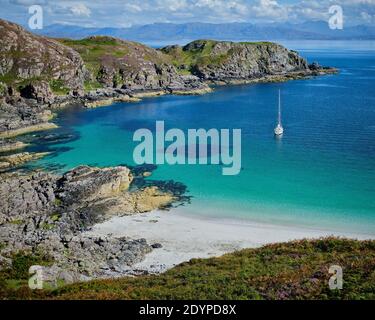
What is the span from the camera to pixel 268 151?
79.7m

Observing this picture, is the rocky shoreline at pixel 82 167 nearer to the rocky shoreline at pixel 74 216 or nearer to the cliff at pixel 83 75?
the rocky shoreline at pixel 74 216

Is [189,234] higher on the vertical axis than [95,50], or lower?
lower

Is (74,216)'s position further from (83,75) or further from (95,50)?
(95,50)

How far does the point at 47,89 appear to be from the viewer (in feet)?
412

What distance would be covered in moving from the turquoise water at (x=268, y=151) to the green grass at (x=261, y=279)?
49.1ft

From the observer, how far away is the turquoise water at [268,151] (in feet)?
175

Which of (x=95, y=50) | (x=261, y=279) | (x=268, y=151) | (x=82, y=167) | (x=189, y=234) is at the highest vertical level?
(x=95, y=50)

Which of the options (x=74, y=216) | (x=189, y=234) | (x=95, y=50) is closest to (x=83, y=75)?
(x=95, y=50)

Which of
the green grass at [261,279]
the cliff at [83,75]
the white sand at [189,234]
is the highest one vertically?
the cliff at [83,75]

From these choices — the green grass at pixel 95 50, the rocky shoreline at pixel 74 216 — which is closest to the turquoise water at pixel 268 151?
the rocky shoreline at pixel 74 216

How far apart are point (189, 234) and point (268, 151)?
1456 inches

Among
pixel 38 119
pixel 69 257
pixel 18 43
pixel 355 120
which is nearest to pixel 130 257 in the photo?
pixel 69 257
